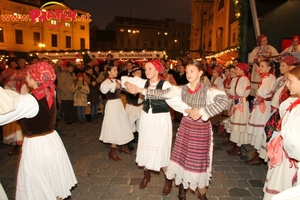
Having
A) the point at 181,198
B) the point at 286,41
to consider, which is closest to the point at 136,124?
the point at 181,198

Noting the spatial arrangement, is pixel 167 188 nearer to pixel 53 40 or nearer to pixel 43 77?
pixel 43 77

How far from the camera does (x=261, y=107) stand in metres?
5.26

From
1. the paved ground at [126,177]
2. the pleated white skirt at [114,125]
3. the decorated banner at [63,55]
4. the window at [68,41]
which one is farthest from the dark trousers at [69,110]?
the window at [68,41]

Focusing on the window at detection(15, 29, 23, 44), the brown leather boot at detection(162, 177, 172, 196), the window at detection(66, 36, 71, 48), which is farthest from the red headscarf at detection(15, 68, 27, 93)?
the window at detection(66, 36, 71, 48)

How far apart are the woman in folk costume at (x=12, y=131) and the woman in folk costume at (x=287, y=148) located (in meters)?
5.66

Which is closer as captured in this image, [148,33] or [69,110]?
[69,110]

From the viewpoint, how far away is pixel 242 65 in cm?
595

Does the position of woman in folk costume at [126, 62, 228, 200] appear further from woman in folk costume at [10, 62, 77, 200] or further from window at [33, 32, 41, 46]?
window at [33, 32, 41, 46]

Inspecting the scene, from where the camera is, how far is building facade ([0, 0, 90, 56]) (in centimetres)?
2744

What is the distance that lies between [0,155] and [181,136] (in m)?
4.89

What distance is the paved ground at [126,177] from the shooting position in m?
4.06

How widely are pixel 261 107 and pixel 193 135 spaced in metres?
2.67

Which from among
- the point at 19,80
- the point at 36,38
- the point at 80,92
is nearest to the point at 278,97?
the point at 19,80

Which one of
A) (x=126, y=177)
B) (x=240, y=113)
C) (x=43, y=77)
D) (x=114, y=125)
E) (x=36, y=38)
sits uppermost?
(x=36, y=38)
